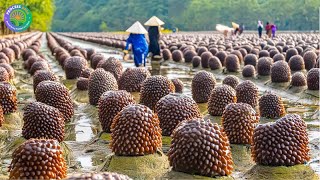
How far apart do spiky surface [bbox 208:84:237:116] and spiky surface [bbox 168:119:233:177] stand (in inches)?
128

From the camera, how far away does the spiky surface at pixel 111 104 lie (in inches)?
315

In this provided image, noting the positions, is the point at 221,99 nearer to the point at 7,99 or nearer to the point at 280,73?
the point at 7,99

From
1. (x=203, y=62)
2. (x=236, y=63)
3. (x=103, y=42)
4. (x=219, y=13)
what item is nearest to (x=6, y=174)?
(x=236, y=63)

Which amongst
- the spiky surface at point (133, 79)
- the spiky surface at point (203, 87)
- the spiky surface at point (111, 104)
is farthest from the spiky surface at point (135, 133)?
the spiky surface at point (133, 79)

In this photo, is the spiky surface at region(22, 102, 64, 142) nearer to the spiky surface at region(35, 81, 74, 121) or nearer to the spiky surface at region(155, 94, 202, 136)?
the spiky surface at region(155, 94, 202, 136)

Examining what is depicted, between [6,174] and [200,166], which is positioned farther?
[6,174]

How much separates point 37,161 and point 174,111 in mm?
2679

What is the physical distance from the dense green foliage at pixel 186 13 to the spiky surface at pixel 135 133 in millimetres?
73974

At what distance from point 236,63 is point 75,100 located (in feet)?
24.8

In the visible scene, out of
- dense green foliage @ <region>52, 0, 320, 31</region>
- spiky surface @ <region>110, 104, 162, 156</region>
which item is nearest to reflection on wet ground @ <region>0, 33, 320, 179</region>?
spiky surface @ <region>110, 104, 162, 156</region>

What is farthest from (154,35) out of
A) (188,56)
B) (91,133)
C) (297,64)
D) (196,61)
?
(91,133)

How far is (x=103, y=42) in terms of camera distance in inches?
1736

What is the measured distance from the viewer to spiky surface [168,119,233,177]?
5.61m

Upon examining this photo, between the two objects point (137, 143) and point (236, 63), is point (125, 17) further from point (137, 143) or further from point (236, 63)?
point (137, 143)
